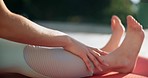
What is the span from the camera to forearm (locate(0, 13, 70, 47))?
1168mm

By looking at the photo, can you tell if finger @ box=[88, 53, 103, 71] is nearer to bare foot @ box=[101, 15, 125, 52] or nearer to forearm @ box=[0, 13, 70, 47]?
forearm @ box=[0, 13, 70, 47]

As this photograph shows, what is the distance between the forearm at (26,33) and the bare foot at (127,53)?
0.66 feet

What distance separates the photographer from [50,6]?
20.8ft

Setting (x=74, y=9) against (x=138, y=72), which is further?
(x=74, y=9)

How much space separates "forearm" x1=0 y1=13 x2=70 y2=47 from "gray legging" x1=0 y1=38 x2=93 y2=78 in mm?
40

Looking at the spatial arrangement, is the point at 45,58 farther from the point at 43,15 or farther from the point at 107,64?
the point at 43,15

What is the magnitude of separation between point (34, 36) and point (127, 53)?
387mm

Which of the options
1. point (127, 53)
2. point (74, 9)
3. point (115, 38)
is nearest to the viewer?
point (127, 53)

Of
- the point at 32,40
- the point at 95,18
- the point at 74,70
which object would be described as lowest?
the point at 74,70

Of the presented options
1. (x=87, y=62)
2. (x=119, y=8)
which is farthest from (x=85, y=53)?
(x=119, y=8)

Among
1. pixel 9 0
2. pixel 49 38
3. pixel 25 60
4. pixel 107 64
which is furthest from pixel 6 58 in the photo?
pixel 9 0

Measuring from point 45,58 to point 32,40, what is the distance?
0.28 feet

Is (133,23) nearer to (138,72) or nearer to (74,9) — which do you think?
(138,72)

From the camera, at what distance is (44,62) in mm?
1221
